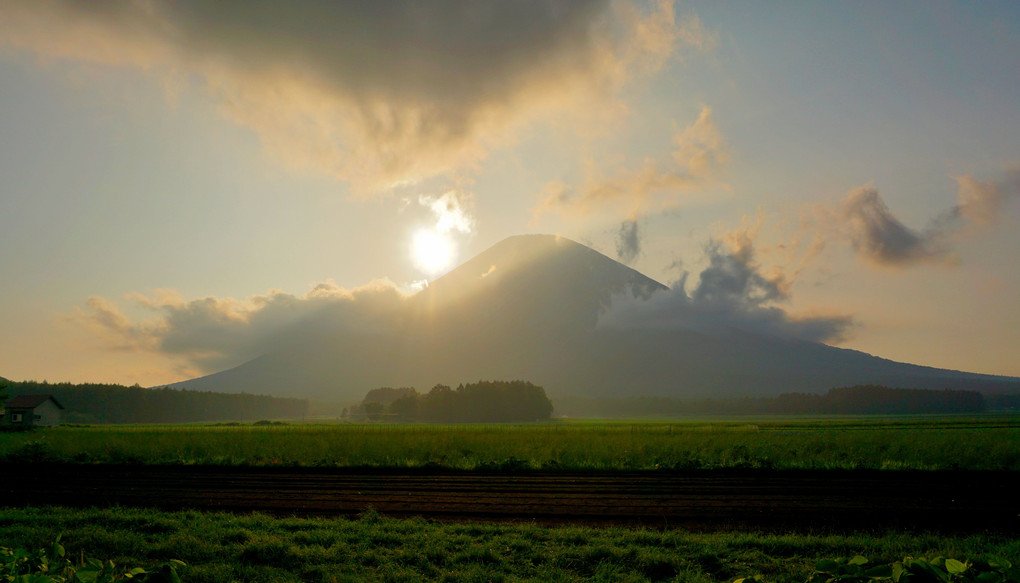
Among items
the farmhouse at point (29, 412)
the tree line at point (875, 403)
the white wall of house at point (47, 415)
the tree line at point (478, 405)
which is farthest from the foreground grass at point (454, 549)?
the tree line at point (875, 403)

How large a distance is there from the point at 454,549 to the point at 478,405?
118 metres

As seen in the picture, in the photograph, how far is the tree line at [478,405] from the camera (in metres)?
124

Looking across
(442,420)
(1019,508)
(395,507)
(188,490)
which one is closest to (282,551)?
(395,507)

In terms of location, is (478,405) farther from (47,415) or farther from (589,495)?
(589,495)

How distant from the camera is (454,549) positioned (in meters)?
9.00

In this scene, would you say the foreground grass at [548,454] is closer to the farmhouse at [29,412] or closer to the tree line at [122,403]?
the farmhouse at [29,412]

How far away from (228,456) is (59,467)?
7695 mm

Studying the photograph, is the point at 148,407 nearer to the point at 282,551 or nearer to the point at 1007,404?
the point at 282,551

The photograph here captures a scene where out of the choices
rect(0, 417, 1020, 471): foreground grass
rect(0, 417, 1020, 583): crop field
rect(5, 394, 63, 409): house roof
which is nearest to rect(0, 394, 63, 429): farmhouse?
rect(5, 394, 63, 409): house roof

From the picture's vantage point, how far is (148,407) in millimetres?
139000

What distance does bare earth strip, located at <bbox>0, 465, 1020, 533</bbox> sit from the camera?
40.3 ft

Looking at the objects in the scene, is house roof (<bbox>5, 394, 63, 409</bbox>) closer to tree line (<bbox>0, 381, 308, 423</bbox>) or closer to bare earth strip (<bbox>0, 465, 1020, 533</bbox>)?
tree line (<bbox>0, 381, 308, 423</bbox>)

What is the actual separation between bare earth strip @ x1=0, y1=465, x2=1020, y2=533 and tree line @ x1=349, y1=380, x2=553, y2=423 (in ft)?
339

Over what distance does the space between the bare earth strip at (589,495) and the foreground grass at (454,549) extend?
1.88 metres
